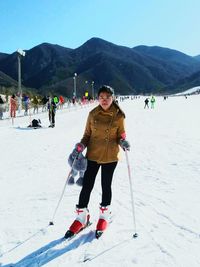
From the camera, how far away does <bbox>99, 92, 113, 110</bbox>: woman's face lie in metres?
4.61

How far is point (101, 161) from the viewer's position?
4738 millimetres

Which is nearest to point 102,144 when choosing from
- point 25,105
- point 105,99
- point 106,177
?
point 106,177

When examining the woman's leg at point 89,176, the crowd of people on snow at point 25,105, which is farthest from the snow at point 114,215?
the crowd of people on snow at point 25,105

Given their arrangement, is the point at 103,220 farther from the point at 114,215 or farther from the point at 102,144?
the point at 102,144

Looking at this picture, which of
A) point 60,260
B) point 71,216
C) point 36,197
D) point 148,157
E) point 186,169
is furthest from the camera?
point 148,157

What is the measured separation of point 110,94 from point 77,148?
0.80m

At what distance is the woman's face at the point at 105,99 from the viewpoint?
4.61 metres

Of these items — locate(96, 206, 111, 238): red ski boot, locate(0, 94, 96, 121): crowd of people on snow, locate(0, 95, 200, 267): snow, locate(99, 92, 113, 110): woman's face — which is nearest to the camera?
locate(0, 95, 200, 267): snow

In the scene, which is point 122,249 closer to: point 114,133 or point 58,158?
point 114,133

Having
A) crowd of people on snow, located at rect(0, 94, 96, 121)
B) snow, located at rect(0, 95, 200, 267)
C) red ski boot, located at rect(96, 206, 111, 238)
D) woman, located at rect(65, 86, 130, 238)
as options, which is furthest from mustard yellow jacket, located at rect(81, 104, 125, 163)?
crowd of people on snow, located at rect(0, 94, 96, 121)

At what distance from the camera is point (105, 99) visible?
4613 millimetres

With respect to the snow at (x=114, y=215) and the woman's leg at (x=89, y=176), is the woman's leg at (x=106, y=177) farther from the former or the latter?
the snow at (x=114, y=215)

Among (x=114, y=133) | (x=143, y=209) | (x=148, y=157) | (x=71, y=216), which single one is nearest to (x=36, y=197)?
(x=71, y=216)

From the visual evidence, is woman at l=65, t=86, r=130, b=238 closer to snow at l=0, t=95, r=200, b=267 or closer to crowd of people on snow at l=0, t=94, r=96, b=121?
snow at l=0, t=95, r=200, b=267
